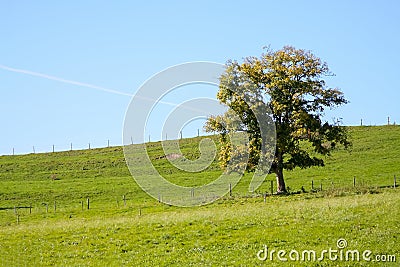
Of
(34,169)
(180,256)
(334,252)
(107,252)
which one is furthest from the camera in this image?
(34,169)

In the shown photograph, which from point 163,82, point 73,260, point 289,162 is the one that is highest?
point 163,82

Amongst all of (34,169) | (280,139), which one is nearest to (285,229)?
(280,139)

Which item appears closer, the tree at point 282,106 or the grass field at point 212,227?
the grass field at point 212,227

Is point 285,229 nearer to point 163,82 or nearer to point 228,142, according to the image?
point 163,82

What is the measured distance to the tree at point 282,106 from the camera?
50.5 metres

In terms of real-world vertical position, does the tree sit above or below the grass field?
above

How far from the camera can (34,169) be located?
89812mm

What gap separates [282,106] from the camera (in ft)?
A: 164

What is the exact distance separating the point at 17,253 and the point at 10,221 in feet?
68.6

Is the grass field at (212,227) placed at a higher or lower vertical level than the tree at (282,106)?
lower

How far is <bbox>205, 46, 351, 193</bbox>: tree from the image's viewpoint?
50.5 metres

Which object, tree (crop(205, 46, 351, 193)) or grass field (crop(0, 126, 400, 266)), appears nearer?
grass field (crop(0, 126, 400, 266))

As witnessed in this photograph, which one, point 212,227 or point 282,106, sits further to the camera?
point 282,106

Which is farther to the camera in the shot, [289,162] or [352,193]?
[289,162]
